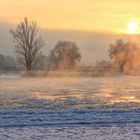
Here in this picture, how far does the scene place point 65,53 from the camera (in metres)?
103

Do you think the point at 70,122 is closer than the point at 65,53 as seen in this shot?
Yes

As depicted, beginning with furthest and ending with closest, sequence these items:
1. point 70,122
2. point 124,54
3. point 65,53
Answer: point 65,53, point 124,54, point 70,122

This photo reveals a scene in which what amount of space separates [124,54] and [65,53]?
15511 mm

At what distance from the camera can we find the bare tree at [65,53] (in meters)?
99.2

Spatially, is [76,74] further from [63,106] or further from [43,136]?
[43,136]

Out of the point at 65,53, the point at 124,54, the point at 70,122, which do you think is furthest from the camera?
the point at 65,53

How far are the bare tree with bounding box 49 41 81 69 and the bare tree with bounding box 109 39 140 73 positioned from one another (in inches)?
302

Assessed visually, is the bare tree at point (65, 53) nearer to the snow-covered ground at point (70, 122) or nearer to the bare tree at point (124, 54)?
the bare tree at point (124, 54)

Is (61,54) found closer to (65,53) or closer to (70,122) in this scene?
(65,53)

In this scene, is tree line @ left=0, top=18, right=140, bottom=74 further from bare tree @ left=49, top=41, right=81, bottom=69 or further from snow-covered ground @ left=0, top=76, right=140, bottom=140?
snow-covered ground @ left=0, top=76, right=140, bottom=140

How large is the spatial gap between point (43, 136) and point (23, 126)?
136 centimetres

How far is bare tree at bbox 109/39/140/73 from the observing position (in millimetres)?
83438

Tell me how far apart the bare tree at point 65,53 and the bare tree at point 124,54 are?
25.2ft

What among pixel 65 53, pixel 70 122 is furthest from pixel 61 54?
pixel 70 122
